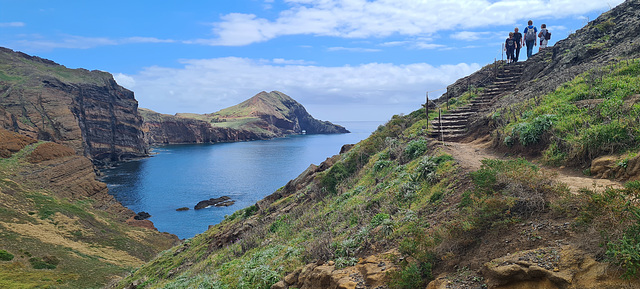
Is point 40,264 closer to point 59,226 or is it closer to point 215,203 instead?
point 59,226

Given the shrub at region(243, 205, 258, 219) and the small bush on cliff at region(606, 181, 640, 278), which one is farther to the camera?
the shrub at region(243, 205, 258, 219)

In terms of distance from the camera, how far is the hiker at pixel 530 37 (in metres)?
24.9

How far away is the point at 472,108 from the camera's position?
71.5ft

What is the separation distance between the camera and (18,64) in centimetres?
10950

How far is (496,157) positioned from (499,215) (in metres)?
6.55

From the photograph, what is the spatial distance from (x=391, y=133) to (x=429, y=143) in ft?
27.5

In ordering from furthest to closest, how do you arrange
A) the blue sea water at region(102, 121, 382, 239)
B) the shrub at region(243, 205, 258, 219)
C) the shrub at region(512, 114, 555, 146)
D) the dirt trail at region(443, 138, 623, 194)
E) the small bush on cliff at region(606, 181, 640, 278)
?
the blue sea water at region(102, 121, 382, 239) → the shrub at region(243, 205, 258, 219) → the shrub at region(512, 114, 555, 146) → the dirt trail at region(443, 138, 623, 194) → the small bush on cliff at region(606, 181, 640, 278)

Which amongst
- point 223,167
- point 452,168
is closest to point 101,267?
point 452,168

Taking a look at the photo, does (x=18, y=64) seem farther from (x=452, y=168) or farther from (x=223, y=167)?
(x=452, y=168)

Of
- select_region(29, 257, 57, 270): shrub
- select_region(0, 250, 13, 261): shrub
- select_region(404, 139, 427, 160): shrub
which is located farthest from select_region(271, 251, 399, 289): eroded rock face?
select_region(0, 250, 13, 261): shrub

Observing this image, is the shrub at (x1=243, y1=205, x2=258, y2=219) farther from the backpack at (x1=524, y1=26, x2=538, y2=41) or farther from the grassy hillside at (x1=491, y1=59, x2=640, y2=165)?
the backpack at (x1=524, y1=26, x2=538, y2=41)

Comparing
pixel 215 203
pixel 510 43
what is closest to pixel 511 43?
pixel 510 43

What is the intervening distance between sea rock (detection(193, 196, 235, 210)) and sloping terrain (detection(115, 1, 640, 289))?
154ft

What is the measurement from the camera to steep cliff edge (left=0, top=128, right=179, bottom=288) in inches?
1050
